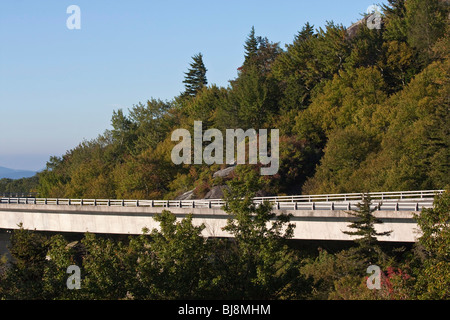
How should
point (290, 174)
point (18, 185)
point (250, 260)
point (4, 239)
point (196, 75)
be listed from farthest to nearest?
point (18, 185)
point (196, 75)
point (290, 174)
point (4, 239)
point (250, 260)

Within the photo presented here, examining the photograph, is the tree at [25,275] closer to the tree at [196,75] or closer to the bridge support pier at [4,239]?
the bridge support pier at [4,239]

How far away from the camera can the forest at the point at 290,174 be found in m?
20.5

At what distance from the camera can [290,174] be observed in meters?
57.2

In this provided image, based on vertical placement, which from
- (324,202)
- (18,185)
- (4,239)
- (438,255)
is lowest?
(4,239)

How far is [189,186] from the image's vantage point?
2611 inches

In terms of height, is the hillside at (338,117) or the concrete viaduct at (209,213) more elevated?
the hillside at (338,117)

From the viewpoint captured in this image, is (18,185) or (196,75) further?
(18,185)

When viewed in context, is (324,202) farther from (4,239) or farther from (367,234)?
(4,239)

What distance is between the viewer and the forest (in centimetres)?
2050

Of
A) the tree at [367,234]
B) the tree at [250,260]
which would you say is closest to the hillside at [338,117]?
the tree at [367,234]

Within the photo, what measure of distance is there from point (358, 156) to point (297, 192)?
7496 mm

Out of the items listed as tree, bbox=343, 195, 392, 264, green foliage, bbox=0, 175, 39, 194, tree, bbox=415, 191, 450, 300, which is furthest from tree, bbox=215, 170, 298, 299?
green foliage, bbox=0, 175, 39, 194

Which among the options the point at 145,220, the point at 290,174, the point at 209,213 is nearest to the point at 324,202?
the point at 209,213
